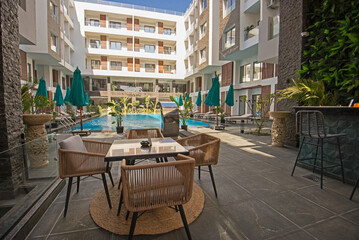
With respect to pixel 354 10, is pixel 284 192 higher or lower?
lower

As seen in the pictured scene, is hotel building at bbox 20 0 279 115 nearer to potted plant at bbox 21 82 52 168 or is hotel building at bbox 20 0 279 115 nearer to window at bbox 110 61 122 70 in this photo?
window at bbox 110 61 122 70

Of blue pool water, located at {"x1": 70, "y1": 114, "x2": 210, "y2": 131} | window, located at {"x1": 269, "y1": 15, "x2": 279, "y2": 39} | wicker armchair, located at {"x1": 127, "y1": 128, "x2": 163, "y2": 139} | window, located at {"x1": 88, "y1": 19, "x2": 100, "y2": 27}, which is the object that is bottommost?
blue pool water, located at {"x1": 70, "y1": 114, "x2": 210, "y2": 131}

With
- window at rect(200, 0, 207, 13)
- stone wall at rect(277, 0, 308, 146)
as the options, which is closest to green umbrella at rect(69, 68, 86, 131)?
stone wall at rect(277, 0, 308, 146)

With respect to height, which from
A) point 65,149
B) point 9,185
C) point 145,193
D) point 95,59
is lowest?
point 9,185

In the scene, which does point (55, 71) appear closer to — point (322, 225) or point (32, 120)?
point (32, 120)

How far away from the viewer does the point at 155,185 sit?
5.26 feet

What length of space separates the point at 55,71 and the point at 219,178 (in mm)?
20441

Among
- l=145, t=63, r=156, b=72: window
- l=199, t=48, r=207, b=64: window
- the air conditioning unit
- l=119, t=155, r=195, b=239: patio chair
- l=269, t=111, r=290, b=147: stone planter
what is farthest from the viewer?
l=145, t=63, r=156, b=72: window

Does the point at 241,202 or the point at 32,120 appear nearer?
the point at 241,202

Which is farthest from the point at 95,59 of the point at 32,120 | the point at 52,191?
the point at 52,191

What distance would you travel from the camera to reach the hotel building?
12883mm

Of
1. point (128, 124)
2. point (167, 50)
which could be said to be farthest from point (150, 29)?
point (128, 124)

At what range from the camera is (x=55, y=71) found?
1794cm

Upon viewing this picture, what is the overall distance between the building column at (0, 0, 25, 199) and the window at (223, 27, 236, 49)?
13.4 m
